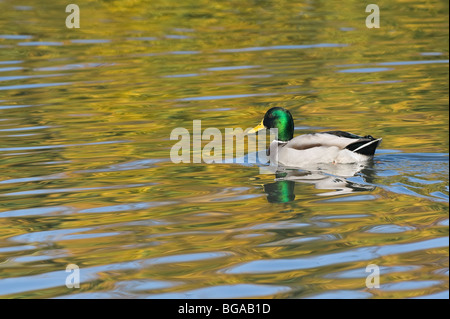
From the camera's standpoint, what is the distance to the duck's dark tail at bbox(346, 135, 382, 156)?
27.7 ft

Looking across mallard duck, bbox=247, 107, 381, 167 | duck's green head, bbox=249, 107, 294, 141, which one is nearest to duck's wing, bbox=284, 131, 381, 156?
mallard duck, bbox=247, 107, 381, 167

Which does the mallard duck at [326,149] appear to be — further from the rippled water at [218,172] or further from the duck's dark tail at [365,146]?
the rippled water at [218,172]

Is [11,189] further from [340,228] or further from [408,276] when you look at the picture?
[408,276]

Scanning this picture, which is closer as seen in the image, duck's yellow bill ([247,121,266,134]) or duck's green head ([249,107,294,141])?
duck's green head ([249,107,294,141])

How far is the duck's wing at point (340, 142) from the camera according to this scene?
335 inches

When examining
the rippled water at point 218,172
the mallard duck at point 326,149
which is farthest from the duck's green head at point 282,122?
the rippled water at point 218,172

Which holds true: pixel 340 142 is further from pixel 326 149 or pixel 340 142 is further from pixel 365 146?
pixel 365 146

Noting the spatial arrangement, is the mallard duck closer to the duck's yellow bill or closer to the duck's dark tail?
the duck's dark tail

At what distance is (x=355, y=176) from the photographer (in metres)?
8.24

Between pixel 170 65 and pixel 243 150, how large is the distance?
18.0ft

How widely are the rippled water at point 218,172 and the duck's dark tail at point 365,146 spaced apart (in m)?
0.14

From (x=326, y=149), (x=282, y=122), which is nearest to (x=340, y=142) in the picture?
(x=326, y=149)

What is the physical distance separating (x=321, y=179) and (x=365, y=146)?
22.4 inches

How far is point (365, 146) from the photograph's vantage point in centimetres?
848
